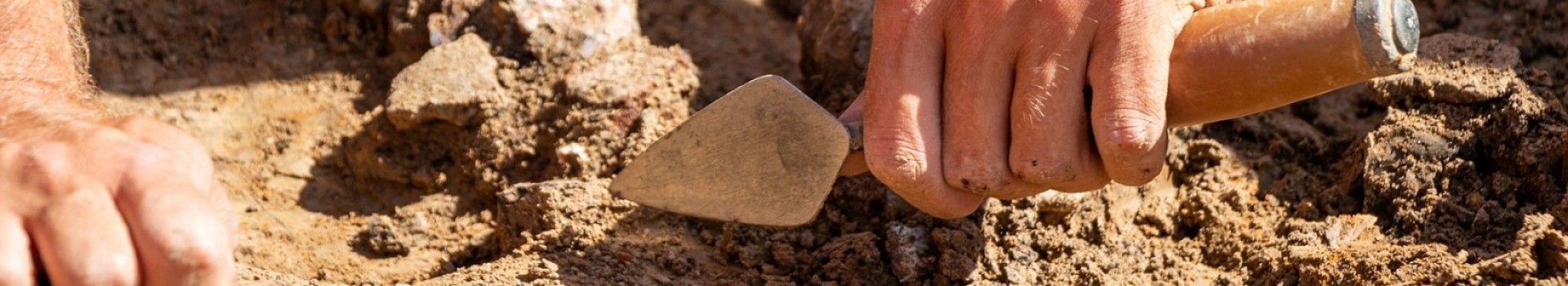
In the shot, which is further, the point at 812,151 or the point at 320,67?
the point at 320,67

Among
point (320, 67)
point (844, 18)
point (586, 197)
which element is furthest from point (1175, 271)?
point (320, 67)

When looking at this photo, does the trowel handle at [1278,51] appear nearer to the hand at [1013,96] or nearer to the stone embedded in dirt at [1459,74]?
the hand at [1013,96]

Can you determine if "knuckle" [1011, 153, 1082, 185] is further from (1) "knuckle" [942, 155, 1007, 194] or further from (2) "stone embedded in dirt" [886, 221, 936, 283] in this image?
(2) "stone embedded in dirt" [886, 221, 936, 283]

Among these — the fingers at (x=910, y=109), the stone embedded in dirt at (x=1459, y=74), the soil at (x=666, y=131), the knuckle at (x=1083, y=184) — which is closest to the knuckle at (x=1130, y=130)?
the knuckle at (x=1083, y=184)

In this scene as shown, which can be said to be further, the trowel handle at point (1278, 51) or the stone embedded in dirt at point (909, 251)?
the stone embedded in dirt at point (909, 251)

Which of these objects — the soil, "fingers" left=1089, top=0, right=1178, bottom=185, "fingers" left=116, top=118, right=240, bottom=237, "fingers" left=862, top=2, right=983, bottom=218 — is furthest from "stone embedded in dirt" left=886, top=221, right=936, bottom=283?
"fingers" left=116, top=118, right=240, bottom=237

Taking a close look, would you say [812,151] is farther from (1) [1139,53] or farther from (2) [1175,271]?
(2) [1175,271]

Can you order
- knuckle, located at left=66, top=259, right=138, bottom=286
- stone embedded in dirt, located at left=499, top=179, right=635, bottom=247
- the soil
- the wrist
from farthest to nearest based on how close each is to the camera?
1. stone embedded in dirt, located at left=499, top=179, right=635, bottom=247
2. the soil
3. the wrist
4. knuckle, located at left=66, top=259, right=138, bottom=286
